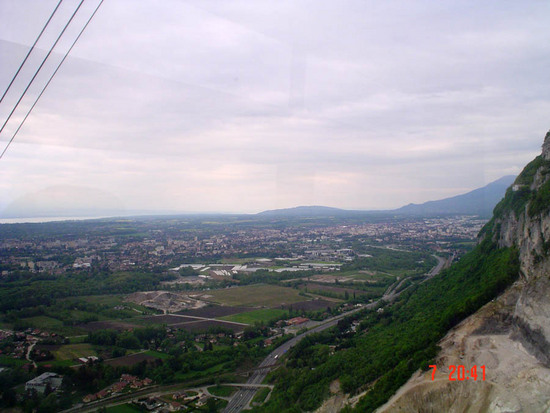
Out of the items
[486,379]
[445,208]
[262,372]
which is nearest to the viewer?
[486,379]

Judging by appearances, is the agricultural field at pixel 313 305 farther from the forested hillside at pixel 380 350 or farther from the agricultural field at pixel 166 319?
the agricultural field at pixel 166 319

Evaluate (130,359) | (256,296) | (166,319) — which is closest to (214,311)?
(166,319)

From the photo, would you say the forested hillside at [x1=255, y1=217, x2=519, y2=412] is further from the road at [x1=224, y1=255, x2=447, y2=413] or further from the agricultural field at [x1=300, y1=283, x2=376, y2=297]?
the agricultural field at [x1=300, y1=283, x2=376, y2=297]

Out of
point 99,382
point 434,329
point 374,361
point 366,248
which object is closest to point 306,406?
point 374,361

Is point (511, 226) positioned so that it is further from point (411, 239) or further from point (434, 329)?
point (411, 239)

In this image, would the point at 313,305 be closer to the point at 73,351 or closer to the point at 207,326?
the point at 207,326

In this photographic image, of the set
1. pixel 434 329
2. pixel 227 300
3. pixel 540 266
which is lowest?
pixel 227 300
